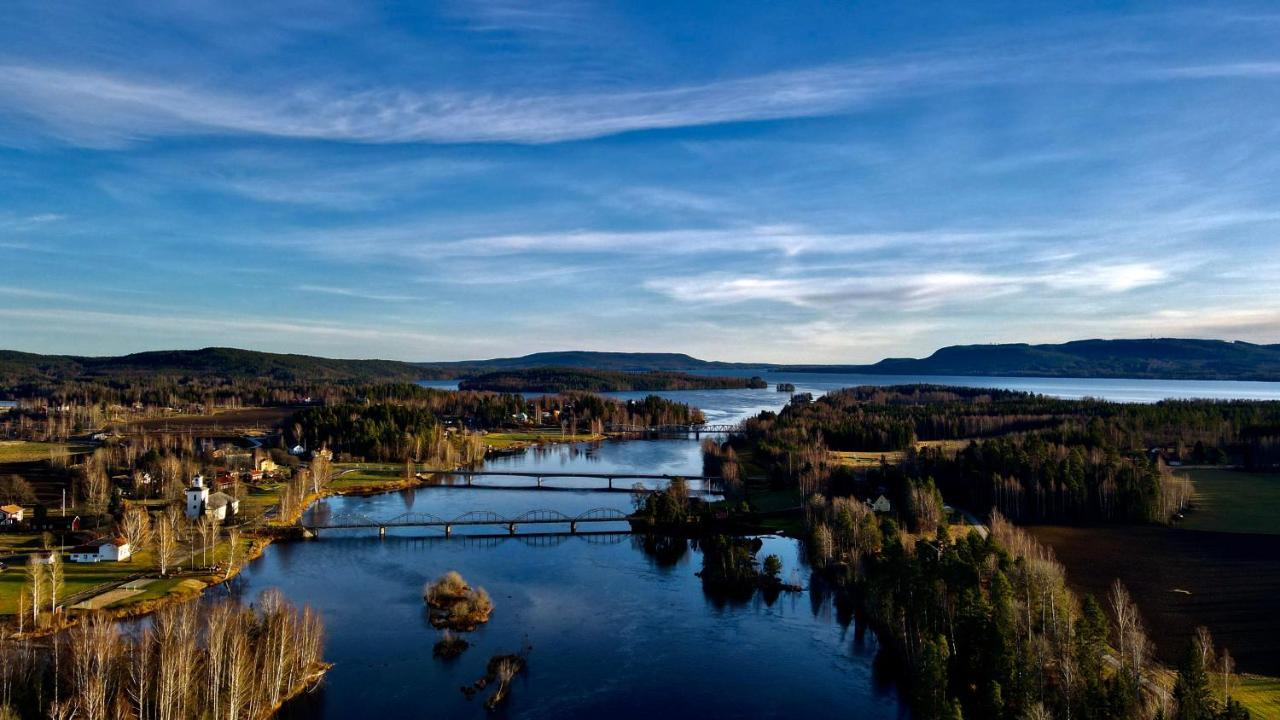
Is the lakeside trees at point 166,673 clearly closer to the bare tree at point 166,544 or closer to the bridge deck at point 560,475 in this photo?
the bare tree at point 166,544

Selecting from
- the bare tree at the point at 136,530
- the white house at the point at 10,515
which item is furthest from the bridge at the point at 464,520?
the white house at the point at 10,515

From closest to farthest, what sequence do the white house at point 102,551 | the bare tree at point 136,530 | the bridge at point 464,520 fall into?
the white house at point 102,551 < the bare tree at point 136,530 < the bridge at point 464,520

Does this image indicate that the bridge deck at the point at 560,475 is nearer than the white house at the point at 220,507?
No

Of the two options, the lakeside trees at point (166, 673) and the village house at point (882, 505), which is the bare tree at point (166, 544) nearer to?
the lakeside trees at point (166, 673)

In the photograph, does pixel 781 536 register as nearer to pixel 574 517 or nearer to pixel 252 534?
pixel 574 517

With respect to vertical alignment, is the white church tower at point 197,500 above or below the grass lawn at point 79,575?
above

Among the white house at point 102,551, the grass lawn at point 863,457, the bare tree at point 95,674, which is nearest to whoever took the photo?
the bare tree at point 95,674

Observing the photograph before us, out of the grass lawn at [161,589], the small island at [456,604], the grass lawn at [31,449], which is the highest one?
the grass lawn at [31,449]

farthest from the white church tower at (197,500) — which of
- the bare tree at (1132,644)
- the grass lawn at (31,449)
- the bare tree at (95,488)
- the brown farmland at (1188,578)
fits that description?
the brown farmland at (1188,578)
